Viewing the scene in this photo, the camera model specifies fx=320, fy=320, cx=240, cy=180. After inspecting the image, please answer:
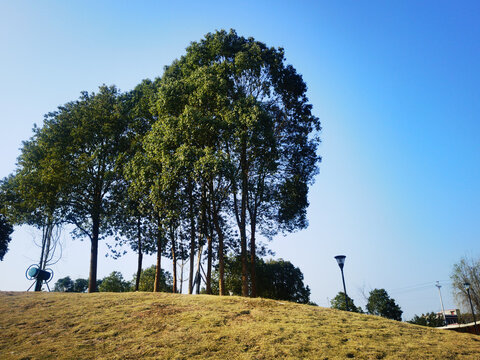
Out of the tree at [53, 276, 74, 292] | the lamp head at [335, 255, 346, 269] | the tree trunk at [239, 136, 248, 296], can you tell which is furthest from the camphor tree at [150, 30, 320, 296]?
the tree at [53, 276, 74, 292]

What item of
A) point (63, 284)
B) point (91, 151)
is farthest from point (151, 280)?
point (63, 284)

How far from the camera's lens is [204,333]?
1087 cm

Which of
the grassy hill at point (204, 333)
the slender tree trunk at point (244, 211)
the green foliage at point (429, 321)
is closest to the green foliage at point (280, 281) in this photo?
the green foliage at point (429, 321)

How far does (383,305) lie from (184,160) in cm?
4393

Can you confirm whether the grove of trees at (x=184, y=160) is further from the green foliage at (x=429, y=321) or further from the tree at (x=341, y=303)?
the green foliage at (x=429, y=321)

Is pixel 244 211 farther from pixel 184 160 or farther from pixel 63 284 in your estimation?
pixel 63 284

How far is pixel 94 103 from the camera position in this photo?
2731 cm

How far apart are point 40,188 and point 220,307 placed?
57.2 ft

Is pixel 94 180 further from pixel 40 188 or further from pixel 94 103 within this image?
pixel 94 103

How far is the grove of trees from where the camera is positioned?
63.6ft

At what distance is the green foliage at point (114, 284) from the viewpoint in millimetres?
50481

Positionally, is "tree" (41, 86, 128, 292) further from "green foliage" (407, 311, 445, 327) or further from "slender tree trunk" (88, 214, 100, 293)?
"green foliage" (407, 311, 445, 327)

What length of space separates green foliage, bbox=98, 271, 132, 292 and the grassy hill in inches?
1479

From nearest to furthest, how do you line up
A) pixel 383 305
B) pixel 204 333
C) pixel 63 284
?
1. pixel 204 333
2. pixel 383 305
3. pixel 63 284
